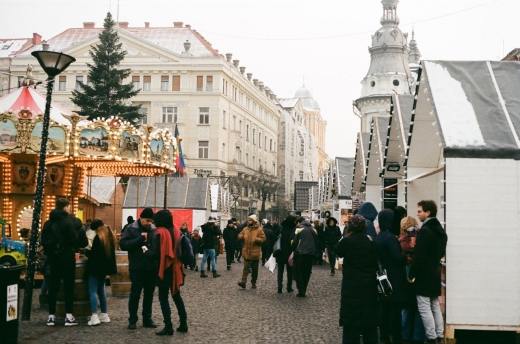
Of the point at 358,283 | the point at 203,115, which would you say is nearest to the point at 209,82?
the point at 203,115

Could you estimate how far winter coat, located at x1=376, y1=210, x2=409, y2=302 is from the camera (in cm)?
880

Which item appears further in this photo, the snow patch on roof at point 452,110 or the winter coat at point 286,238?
the winter coat at point 286,238

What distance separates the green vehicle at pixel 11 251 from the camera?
18.0 meters

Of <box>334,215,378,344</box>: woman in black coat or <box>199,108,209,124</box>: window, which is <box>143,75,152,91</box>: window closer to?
<box>199,108,209,124</box>: window

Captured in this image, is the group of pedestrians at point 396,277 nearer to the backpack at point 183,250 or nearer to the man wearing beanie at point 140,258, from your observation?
the backpack at point 183,250

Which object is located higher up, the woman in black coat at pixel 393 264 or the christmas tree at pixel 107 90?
the christmas tree at pixel 107 90

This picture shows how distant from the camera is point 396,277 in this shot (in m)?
8.87

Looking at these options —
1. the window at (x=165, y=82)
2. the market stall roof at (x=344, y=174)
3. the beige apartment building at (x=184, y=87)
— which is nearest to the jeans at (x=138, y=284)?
the market stall roof at (x=344, y=174)

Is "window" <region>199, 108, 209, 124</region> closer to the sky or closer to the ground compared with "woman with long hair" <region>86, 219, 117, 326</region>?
closer to the sky

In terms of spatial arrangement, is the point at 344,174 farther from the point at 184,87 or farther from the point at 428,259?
the point at 184,87

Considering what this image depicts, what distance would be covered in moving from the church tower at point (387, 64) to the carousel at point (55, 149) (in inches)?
2144

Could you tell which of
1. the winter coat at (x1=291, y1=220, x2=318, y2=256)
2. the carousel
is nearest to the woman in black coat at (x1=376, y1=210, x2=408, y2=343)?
the winter coat at (x1=291, y1=220, x2=318, y2=256)

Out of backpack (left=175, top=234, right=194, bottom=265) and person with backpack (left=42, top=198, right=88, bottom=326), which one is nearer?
backpack (left=175, top=234, right=194, bottom=265)

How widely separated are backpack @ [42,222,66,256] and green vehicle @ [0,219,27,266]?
7.76 metres
